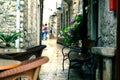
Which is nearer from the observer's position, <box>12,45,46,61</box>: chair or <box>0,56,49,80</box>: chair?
<box>0,56,49,80</box>: chair

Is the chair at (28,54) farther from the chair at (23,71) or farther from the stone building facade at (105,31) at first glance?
the chair at (23,71)

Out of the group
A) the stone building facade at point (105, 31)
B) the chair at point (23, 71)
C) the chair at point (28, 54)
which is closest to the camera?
the chair at point (23, 71)

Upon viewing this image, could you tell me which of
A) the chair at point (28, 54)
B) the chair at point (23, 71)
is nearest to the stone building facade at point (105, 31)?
the chair at point (28, 54)

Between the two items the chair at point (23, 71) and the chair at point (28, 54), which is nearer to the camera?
the chair at point (23, 71)

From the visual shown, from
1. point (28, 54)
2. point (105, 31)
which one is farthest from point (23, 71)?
point (105, 31)

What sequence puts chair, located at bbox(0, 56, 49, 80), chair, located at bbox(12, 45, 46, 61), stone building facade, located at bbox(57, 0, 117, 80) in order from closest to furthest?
chair, located at bbox(0, 56, 49, 80), stone building facade, located at bbox(57, 0, 117, 80), chair, located at bbox(12, 45, 46, 61)

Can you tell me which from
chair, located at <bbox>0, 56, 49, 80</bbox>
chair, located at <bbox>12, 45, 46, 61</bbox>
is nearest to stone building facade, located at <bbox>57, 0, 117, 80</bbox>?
chair, located at <bbox>12, 45, 46, 61</bbox>

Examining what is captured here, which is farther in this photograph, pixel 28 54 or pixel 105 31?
pixel 105 31

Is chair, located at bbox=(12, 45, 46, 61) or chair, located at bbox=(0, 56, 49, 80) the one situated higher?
chair, located at bbox=(0, 56, 49, 80)

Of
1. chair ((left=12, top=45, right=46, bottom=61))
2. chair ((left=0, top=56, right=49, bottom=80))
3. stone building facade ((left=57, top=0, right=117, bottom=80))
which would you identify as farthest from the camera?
chair ((left=12, top=45, right=46, bottom=61))

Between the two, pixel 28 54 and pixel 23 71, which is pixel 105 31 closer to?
pixel 28 54

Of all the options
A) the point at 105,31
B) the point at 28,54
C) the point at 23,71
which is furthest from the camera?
the point at 105,31

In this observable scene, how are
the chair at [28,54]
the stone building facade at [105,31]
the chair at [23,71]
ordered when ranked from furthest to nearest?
1. the chair at [28,54]
2. the stone building facade at [105,31]
3. the chair at [23,71]

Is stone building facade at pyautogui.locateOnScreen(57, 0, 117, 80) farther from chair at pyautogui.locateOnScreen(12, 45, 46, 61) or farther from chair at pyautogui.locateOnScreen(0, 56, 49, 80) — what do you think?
chair at pyautogui.locateOnScreen(0, 56, 49, 80)
